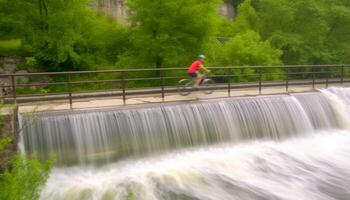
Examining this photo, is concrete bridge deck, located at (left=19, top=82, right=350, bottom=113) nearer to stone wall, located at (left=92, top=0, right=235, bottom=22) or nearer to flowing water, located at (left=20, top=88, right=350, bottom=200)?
flowing water, located at (left=20, top=88, right=350, bottom=200)

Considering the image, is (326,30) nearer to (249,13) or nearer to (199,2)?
(249,13)

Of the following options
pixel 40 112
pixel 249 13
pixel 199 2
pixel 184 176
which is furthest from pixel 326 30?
pixel 40 112

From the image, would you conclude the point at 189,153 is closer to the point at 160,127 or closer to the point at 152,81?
the point at 160,127

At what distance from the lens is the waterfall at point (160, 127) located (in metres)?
9.87

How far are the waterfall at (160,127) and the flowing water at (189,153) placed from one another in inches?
1.2

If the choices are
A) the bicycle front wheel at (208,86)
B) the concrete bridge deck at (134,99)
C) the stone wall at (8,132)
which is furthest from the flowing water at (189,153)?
the bicycle front wheel at (208,86)

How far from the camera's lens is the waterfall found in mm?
9867

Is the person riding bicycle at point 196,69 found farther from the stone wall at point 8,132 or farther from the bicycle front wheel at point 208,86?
the stone wall at point 8,132

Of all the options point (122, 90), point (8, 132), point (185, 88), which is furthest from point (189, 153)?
point (8, 132)

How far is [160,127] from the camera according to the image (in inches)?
444

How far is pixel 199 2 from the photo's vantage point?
18.1m

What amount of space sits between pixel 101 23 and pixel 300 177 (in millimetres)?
16735

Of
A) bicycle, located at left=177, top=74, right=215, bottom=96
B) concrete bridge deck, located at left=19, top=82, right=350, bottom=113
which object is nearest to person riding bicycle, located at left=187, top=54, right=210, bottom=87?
bicycle, located at left=177, top=74, right=215, bottom=96

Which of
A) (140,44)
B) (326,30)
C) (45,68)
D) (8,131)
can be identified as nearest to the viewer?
(8,131)
